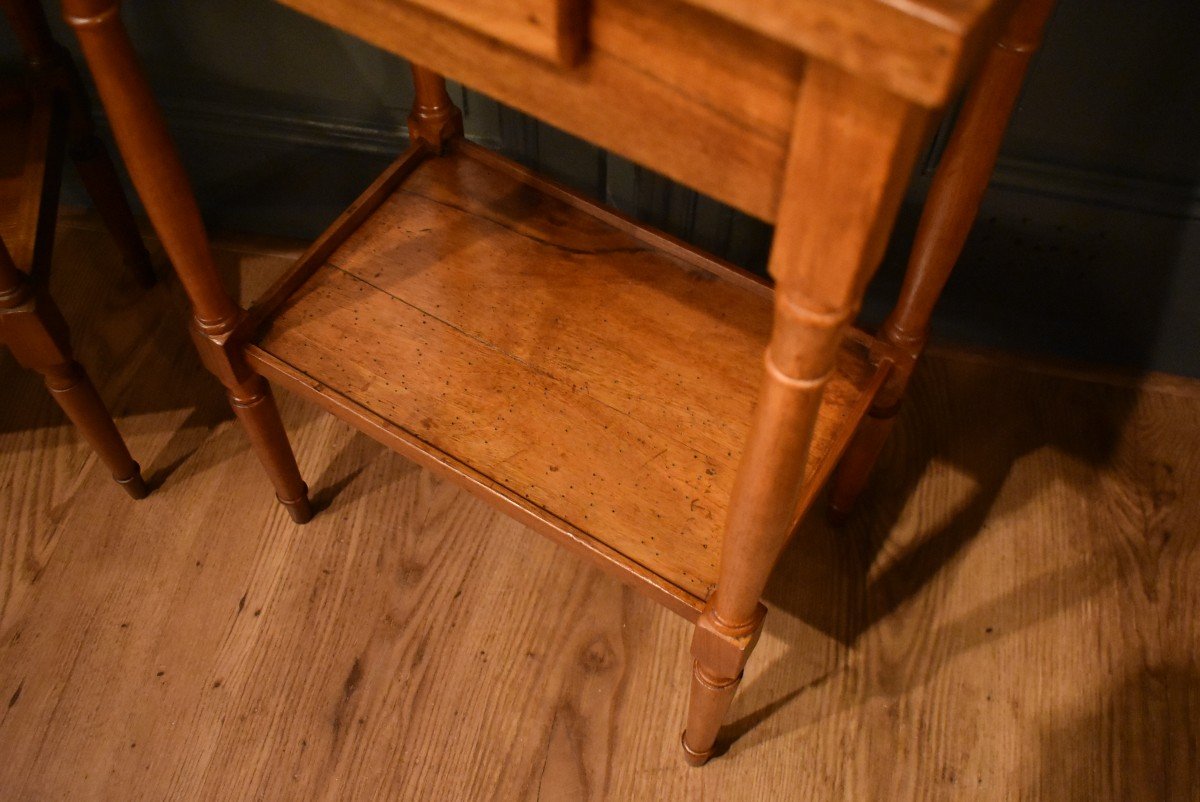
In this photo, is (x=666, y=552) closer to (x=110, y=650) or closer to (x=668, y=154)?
(x=668, y=154)

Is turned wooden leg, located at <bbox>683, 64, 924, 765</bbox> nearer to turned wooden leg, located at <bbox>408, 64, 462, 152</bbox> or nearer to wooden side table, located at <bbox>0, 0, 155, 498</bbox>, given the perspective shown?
turned wooden leg, located at <bbox>408, 64, 462, 152</bbox>

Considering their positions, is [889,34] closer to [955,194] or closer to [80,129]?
[955,194]

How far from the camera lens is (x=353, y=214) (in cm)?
107

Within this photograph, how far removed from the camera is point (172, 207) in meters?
0.85

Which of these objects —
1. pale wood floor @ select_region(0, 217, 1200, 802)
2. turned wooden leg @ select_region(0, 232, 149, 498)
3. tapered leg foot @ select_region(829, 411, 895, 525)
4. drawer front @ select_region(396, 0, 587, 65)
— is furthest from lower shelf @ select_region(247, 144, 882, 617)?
drawer front @ select_region(396, 0, 587, 65)

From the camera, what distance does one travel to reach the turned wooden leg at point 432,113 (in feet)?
3.55

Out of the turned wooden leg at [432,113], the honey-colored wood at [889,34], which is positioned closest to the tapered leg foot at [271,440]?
the turned wooden leg at [432,113]

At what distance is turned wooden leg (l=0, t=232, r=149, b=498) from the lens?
97 centimetres

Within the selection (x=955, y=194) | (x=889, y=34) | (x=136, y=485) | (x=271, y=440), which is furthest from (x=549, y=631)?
(x=889, y=34)

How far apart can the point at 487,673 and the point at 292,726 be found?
218 mm

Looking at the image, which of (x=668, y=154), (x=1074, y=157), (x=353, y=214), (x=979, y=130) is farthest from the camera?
(x=1074, y=157)

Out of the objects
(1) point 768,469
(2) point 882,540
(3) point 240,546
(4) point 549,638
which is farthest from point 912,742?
(3) point 240,546

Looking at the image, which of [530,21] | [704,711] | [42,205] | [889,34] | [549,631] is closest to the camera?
[889,34]

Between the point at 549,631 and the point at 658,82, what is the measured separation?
79 cm
